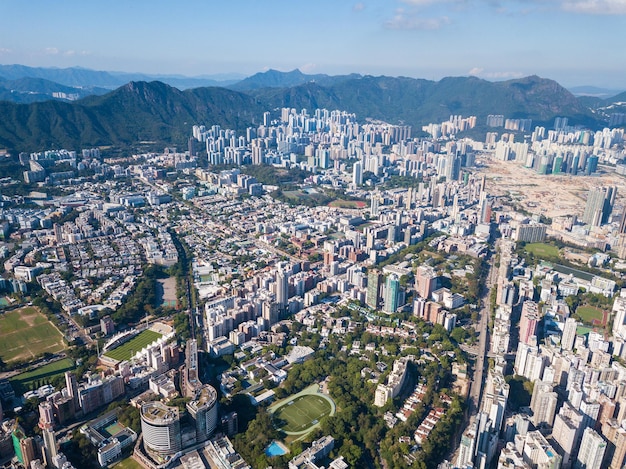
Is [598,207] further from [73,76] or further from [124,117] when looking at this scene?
[73,76]

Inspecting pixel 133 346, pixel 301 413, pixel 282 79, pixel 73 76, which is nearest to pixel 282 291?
pixel 133 346

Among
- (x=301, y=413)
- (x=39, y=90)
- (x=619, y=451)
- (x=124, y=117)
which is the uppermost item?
(x=39, y=90)

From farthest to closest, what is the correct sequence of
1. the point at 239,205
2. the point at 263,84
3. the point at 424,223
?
the point at 263,84, the point at 239,205, the point at 424,223

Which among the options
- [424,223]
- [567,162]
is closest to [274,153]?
[424,223]

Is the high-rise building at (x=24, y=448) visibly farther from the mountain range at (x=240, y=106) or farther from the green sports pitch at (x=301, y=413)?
the mountain range at (x=240, y=106)

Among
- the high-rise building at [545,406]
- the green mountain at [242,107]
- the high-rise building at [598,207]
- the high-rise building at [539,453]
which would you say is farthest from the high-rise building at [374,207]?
the green mountain at [242,107]

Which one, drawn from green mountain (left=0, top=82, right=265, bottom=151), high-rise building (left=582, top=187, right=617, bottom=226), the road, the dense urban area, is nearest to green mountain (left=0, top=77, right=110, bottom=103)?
green mountain (left=0, top=82, right=265, bottom=151)

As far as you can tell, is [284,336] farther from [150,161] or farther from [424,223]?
[150,161]
